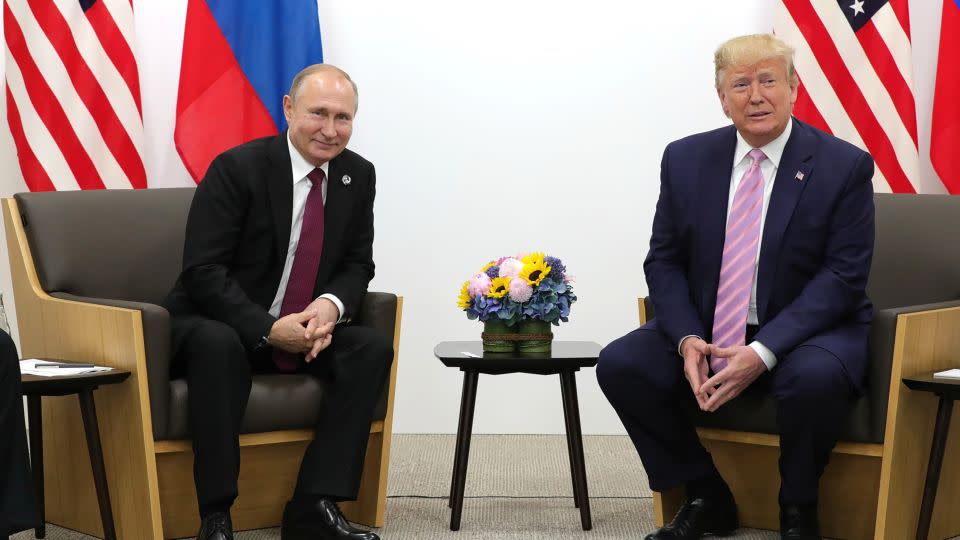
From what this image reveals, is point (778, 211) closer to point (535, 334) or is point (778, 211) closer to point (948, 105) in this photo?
point (535, 334)

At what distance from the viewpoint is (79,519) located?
312 centimetres

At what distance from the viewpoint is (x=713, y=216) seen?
310cm

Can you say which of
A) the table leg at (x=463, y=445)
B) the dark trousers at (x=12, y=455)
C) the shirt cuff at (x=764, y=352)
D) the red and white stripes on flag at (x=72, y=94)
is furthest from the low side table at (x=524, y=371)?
the red and white stripes on flag at (x=72, y=94)

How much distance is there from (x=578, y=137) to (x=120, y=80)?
5.86ft

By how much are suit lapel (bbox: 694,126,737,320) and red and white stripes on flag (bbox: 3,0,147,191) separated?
87.2 inches

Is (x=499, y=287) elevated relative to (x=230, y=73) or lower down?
lower down

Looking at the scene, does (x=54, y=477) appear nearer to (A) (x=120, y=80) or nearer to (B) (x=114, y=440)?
(B) (x=114, y=440)

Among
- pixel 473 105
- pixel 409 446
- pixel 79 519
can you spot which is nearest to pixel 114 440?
pixel 79 519

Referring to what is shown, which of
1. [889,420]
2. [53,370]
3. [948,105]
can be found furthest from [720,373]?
[948,105]

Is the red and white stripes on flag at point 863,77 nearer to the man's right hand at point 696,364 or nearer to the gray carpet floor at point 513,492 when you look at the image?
the gray carpet floor at point 513,492

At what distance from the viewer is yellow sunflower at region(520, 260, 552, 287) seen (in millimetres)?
3293

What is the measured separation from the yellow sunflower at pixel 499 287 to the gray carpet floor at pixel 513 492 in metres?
0.64

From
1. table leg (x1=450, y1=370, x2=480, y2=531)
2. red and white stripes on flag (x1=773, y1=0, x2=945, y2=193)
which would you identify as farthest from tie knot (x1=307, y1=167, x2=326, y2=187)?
red and white stripes on flag (x1=773, y1=0, x2=945, y2=193)

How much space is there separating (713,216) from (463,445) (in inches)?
37.0
